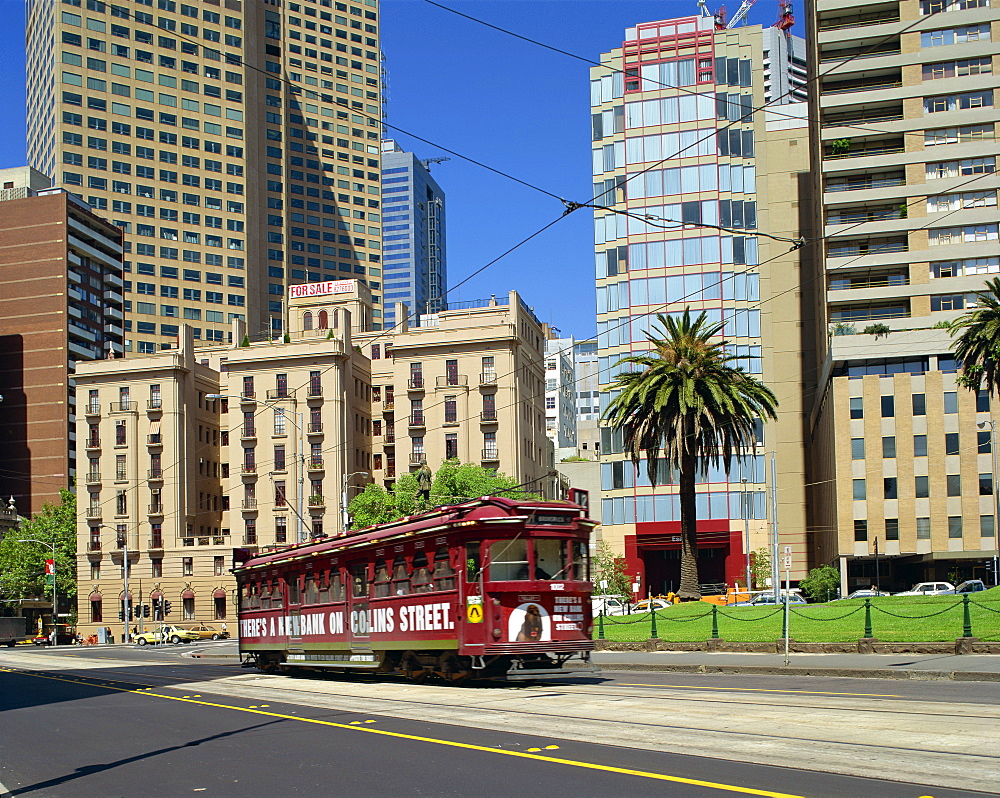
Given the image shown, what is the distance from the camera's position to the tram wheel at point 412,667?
80.4ft

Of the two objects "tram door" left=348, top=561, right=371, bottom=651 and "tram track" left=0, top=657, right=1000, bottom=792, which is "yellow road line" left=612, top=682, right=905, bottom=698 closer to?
"tram track" left=0, top=657, right=1000, bottom=792

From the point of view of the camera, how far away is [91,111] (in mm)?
132000

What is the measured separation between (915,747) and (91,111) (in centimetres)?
13610

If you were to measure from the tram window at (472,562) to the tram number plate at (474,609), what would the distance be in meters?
0.38

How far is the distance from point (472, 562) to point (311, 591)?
29.2ft

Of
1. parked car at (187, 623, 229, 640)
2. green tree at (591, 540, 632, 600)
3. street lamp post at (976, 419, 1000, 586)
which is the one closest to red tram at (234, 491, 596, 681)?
street lamp post at (976, 419, 1000, 586)

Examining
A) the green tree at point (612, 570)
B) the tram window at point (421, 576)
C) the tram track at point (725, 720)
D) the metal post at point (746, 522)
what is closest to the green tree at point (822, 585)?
the metal post at point (746, 522)

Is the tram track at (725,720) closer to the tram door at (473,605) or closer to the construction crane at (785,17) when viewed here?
the tram door at (473,605)

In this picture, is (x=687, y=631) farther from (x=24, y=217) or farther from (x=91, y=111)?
(x=91, y=111)

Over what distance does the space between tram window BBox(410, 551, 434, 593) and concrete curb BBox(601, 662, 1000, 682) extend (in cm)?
680

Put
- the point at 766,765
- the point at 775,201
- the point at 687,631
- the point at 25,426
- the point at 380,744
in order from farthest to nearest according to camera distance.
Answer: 1. the point at 25,426
2. the point at 775,201
3. the point at 687,631
4. the point at 380,744
5. the point at 766,765

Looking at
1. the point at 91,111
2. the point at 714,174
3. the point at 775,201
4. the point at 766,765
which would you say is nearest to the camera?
the point at 766,765

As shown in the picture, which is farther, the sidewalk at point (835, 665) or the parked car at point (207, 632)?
the parked car at point (207, 632)

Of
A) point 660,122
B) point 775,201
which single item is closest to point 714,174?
point 660,122
